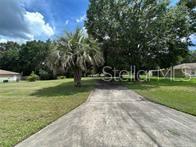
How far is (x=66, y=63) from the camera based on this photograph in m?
16.7

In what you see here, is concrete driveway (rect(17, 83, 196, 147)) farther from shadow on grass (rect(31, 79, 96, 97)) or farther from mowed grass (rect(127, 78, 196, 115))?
shadow on grass (rect(31, 79, 96, 97))

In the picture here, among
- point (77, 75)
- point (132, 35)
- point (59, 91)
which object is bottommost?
point (59, 91)

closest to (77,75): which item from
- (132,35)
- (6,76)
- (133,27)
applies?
(132,35)

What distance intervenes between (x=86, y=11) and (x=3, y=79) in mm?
29972

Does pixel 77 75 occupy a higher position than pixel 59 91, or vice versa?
pixel 77 75

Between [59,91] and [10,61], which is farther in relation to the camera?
A: [10,61]

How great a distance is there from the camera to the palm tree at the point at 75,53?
16.9 meters

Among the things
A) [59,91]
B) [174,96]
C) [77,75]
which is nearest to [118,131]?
[174,96]

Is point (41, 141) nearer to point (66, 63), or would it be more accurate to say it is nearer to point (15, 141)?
point (15, 141)

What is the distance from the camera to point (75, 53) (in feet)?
56.3

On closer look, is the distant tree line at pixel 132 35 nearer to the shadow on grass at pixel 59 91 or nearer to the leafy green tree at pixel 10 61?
the shadow on grass at pixel 59 91

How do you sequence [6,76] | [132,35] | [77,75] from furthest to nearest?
[6,76], [132,35], [77,75]

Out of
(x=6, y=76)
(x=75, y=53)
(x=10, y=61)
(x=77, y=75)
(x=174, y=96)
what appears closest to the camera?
(x=174, y=96)

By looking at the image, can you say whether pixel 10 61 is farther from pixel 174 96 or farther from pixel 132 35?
pixel 174 96
